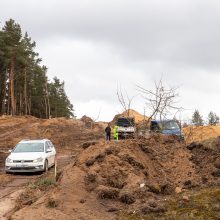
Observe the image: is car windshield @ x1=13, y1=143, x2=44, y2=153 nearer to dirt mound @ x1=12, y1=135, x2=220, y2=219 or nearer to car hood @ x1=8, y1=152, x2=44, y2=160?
car hood @ x1=8, y1=152, x2=44, y2=160

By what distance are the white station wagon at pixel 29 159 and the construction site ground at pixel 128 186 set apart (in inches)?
14.4

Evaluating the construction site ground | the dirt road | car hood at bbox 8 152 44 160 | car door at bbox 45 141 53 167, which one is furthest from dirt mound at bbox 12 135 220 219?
car door at bbox 45 141 53 167

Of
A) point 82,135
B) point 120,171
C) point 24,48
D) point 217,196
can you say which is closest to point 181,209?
point 217,196

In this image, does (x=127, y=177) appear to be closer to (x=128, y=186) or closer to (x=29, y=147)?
(x=128, y=186)

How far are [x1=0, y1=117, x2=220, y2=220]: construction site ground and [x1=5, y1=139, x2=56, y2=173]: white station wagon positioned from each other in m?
0.37

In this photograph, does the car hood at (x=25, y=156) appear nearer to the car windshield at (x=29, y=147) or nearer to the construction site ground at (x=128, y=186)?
the car windshield at (x=29, y=147)

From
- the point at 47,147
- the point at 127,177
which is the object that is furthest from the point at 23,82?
the point at 127,177

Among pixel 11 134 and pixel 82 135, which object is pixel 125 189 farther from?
pixel 82 135

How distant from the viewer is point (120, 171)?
1330 cm

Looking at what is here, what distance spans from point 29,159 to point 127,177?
748 centimetres

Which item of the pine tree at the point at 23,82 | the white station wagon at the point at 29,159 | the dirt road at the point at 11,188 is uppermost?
the pine tree at the point at 23,82

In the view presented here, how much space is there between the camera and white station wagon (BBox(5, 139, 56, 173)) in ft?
62.8

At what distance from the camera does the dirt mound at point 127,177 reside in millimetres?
10477

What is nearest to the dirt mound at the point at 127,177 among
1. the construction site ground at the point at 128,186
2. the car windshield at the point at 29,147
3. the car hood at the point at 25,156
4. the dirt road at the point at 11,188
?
the construction site ground at the point at 128,186
